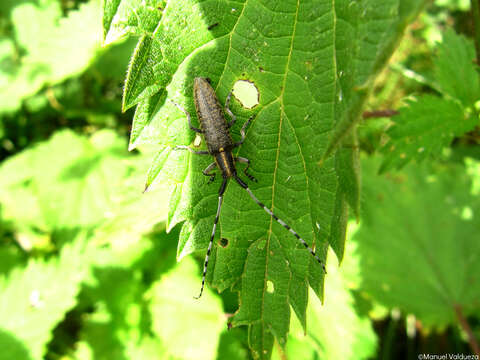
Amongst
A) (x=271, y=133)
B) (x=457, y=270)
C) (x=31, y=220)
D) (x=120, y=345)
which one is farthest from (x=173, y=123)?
(x=457, y=270)

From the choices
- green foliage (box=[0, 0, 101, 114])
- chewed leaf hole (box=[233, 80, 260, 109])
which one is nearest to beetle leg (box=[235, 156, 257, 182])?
chewed leaf hole (box=[233, 80, 260, 109])

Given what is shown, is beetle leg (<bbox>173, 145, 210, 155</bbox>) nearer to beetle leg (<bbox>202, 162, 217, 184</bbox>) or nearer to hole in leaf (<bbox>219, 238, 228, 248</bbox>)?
beetle leg (<bbox>202, 162, 217, 184</bbox>)

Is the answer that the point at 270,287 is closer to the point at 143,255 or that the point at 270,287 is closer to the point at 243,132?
the point at 243,132

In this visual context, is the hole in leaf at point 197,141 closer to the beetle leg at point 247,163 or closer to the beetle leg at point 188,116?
the beetle leg at point 188,116

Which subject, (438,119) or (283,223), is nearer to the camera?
(283,223)

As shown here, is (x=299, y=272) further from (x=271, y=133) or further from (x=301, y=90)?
(x=301, y=90)

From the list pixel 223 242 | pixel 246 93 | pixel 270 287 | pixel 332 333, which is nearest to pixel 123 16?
pixel 246 93

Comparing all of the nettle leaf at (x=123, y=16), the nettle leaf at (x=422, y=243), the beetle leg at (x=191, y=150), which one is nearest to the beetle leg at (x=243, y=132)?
the beetle leg at (x=191, y=150)
